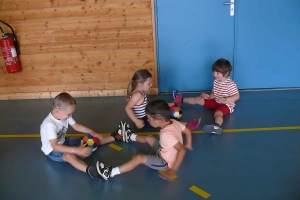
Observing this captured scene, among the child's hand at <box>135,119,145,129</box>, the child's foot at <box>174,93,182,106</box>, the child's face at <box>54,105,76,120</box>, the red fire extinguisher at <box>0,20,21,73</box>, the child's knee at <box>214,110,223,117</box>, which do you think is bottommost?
the child's hand at <box>135,119,145,129</box>

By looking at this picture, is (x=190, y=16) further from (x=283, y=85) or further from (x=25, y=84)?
(x=25, y=84)

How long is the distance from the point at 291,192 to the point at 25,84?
5.48 meters

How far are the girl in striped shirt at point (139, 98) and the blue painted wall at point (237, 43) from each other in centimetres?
169

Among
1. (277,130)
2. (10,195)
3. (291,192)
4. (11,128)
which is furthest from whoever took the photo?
(11,128)

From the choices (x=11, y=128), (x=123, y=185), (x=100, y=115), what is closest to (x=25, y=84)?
(x=11, y=128)

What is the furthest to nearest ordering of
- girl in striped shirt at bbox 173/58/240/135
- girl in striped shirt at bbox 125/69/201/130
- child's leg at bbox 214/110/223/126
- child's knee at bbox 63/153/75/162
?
girl in striped shirt at bbox 173/58/240/135 < child's leg at bbox 214/110/223/126 < girl in striped shirt at bbox 125/69/201/130 < child's knee at bbox 63/153/75/162

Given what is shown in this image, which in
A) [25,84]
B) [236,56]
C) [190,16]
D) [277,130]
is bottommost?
[277,130]

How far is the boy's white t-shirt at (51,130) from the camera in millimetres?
3703

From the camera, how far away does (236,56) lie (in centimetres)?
607

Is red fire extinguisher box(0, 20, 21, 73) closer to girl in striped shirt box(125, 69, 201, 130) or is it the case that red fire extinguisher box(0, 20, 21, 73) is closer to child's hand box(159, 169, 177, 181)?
girl in striped shirt box(125, 69, 201, 130)

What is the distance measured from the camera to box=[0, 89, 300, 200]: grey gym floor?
3240 mm

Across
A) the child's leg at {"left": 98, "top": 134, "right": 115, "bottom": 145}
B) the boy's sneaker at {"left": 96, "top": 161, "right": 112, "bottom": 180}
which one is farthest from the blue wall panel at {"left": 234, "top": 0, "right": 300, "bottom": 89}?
the boy's sneaker at {"left": 96, "top": 161, "right": 112, "bottom": 180}

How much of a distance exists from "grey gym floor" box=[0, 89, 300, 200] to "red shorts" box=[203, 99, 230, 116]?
0.29 feet

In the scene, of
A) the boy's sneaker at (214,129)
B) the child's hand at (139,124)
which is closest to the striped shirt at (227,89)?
the boy's sneaker at (214,129)
